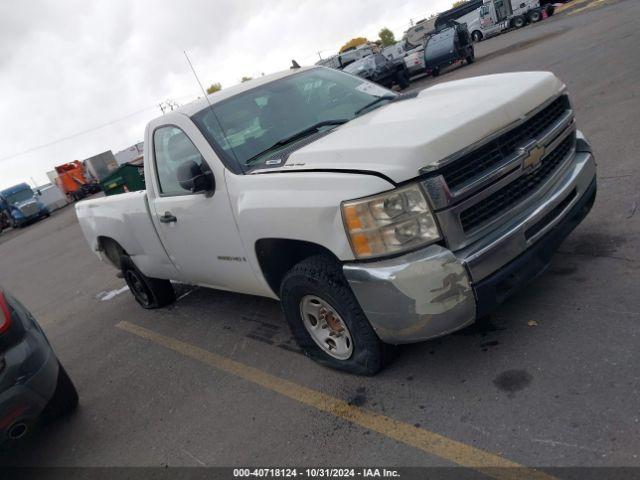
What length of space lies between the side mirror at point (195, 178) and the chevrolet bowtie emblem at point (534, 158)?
1.98 m

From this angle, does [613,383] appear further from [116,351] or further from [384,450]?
[116,351]

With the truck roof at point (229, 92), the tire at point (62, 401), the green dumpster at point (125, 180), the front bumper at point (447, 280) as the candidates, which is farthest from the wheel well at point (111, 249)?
the front bumper at point (447, 280)

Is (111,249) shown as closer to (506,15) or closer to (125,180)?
(125,180)

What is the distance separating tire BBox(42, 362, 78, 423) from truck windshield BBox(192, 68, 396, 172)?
6.99 ft

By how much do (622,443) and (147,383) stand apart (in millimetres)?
3371

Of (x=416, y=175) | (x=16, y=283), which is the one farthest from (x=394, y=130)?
(x=16, y=283)

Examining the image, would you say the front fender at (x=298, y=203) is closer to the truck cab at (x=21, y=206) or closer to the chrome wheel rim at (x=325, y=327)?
the chrome wheel rim at (x=325, y=327)

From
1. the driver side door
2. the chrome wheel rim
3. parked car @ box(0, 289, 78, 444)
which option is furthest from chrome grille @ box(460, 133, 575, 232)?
parked car @ box(0, 289, 78, 444)

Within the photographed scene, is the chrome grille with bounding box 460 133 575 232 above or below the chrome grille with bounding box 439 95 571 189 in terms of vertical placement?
below

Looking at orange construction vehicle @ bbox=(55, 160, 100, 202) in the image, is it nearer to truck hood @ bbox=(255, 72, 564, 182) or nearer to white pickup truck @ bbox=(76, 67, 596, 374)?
white pickup truck @ bbox=(76, 67, 596, 374)

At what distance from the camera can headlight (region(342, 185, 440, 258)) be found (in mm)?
2650

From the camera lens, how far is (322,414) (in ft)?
10.3

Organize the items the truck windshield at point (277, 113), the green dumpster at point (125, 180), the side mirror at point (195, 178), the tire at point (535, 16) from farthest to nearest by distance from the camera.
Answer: the tire at point (535, 16)
the green dumpster at point (125, 180)
the truck windshield at point (277, 113)
the side mirror at point (195, 178)

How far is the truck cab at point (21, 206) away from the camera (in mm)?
29719
